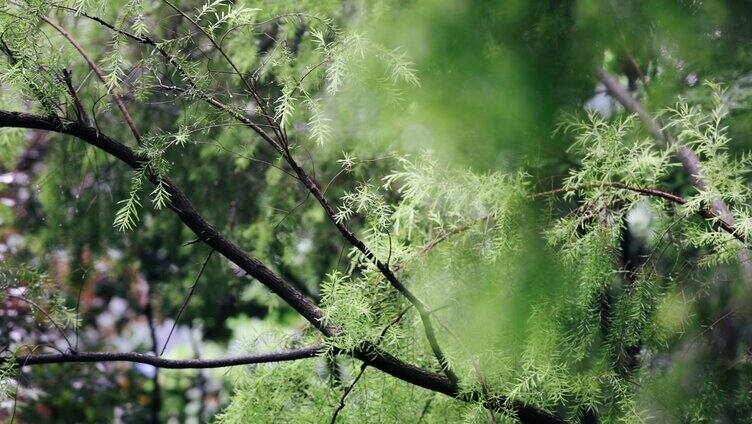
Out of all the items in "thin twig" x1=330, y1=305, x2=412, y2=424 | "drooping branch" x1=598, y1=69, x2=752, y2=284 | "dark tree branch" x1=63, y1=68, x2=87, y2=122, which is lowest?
"thin twig" x1=330, y1=305, x2=412, y2=424

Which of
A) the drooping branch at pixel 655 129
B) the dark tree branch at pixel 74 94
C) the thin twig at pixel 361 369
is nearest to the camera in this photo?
the dark tree branch at pixel 74 94

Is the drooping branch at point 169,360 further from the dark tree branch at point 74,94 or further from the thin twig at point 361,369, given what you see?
the dark tree branch at point 74,94

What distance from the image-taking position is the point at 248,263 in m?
1.27

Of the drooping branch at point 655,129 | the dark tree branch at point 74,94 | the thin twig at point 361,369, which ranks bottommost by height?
the thin twig at point 361,369

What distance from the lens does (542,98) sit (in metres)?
1.49

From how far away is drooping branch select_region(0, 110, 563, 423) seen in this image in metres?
1.21

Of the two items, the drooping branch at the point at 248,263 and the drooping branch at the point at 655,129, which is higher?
the drooping branch at the point at 655,129

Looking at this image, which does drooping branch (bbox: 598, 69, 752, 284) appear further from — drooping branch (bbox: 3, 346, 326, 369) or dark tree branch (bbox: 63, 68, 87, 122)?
dark tree branch (bbox: 63, 68, 87, 122)

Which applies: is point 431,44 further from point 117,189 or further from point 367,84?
point 117,189

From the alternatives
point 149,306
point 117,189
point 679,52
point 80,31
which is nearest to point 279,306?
point 149,306

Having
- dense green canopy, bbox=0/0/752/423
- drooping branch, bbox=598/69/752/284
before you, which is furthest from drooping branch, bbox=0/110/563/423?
drooping branch, bbox=598/69/752/284

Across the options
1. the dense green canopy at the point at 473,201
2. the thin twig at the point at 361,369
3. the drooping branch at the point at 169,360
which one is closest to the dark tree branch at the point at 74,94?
the dense green canopy at the point at 473,201

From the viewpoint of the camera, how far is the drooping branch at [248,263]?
3.96ft

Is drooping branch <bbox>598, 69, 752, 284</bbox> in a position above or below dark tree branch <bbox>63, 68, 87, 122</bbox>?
above
